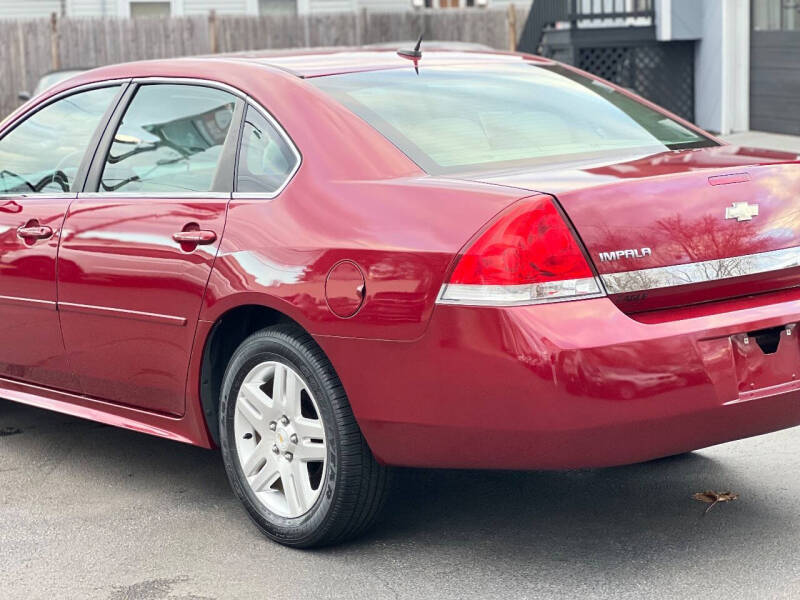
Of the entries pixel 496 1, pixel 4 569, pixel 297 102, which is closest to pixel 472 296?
pixel 297 102

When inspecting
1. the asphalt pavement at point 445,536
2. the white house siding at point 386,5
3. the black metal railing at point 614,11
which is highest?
the white house siding at point 386,5

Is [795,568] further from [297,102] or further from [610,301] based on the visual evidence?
[297,102]

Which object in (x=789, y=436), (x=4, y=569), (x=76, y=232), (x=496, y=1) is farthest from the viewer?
(x=496, y=1)

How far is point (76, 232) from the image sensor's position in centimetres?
505

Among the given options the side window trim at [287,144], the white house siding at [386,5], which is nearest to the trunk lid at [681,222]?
the side window trim at [287,144]

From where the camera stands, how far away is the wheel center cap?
4379 mm

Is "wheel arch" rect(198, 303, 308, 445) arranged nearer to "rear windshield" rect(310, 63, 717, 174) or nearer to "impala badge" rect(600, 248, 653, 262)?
"rear windshield" rect(310, 63, 717, 174)

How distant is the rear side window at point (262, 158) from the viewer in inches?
174

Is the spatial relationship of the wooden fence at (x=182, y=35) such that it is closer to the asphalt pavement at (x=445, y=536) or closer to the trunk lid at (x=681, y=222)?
the asphalt pavement at (x=445, y=536)

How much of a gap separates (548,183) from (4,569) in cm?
208

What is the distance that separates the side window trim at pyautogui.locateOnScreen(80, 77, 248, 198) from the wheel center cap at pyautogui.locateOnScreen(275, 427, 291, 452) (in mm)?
797

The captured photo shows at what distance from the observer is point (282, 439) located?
4398mm

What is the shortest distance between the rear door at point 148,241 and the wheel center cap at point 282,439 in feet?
1.47

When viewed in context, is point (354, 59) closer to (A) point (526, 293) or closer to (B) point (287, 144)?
(B) point (287, 144)
